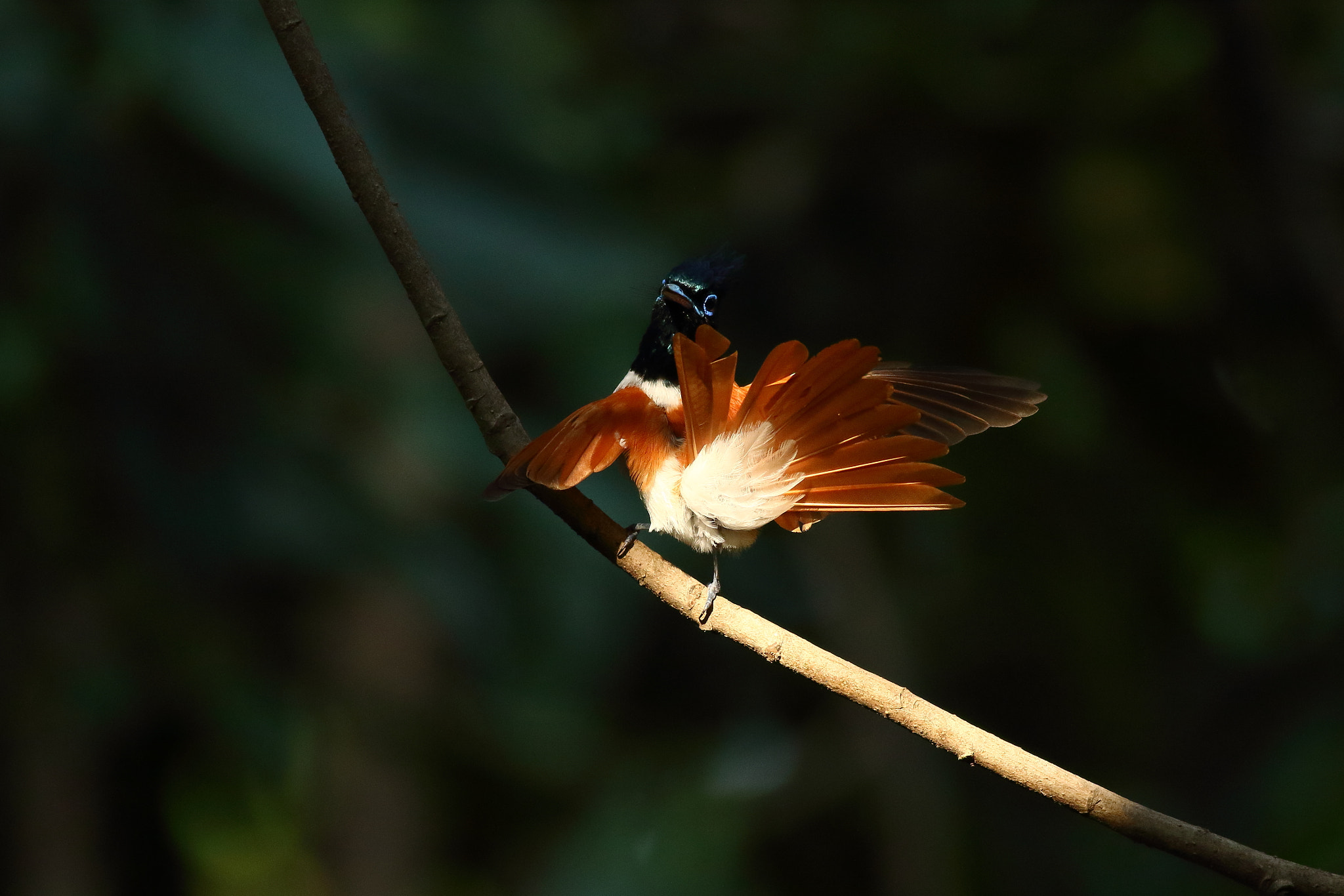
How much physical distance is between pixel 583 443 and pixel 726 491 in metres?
0.26

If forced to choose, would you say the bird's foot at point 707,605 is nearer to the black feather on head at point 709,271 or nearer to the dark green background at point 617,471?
the black feather on head at point 709,271

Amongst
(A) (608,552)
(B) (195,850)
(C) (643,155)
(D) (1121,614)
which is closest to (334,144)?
(A) (608,552)

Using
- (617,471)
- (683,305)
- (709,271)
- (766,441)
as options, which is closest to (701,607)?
(766,441)

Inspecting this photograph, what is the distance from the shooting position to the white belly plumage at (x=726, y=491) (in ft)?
5.13

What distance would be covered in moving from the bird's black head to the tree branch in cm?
67

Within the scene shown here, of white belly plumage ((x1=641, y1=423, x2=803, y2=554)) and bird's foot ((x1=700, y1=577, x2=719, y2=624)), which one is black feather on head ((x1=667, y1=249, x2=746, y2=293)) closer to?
white belly plumage ((x1=641, y1=423, x2=803, y2=554))

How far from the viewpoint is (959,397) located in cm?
201

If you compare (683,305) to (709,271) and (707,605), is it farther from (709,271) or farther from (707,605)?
(707,605)

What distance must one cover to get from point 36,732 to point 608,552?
8.29 ft

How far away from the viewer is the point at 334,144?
1.40 metres

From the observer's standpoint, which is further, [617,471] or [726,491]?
[617,471]

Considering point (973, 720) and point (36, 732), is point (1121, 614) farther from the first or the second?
point (36, 732)

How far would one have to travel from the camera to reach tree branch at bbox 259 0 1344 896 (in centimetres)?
116

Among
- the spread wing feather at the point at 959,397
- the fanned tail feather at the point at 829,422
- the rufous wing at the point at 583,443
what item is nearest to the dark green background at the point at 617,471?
the spread wing feather at the point at 959,397
